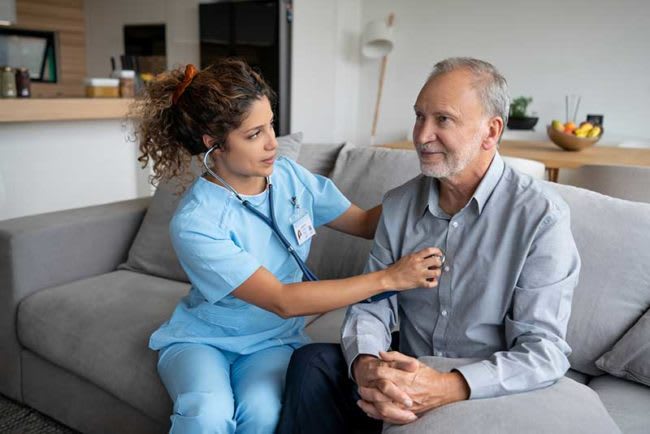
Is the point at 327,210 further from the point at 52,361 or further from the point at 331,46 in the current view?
the point at 331,46

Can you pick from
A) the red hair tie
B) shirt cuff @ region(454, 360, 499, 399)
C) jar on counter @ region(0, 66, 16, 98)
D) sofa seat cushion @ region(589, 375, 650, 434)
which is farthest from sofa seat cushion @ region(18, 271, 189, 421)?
jar on counter @ region(0, 66, 16, 98)

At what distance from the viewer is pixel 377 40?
5363mm

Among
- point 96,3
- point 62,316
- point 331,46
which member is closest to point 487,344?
point 62,316

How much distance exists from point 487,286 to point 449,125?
13.5 inches

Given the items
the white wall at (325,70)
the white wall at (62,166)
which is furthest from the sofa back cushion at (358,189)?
the white wall at (325,70)

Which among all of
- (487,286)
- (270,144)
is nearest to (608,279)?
(487,286)

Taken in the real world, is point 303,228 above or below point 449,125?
below

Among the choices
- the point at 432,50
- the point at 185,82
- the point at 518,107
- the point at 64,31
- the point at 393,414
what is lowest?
the point at 393,414

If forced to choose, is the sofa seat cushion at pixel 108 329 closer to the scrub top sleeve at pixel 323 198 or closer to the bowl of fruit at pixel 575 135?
the scrub top sleeve at pixel 323 198

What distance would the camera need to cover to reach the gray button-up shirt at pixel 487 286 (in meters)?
1.17

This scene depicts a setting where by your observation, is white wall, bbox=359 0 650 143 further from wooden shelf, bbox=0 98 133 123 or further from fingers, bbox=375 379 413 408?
fingers, bbox=375 379 413 408

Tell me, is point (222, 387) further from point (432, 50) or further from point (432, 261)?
point (432, 50)

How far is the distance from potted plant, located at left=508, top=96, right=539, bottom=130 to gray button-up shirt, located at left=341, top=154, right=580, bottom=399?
131 inches

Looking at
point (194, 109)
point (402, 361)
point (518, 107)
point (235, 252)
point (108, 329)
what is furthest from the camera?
point (518, 107)
